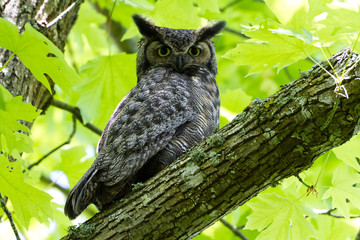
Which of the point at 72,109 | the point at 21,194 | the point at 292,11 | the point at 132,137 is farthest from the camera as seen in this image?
the point at 72,109

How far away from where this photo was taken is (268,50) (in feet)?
6.15

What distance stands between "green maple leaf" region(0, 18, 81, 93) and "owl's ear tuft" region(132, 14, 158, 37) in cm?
146

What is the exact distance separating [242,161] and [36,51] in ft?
3.24

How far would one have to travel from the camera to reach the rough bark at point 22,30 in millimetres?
2607

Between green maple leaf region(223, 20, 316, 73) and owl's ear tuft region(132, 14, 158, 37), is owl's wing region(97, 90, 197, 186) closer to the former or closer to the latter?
green maple leaf region(223, 20, 316, 73)

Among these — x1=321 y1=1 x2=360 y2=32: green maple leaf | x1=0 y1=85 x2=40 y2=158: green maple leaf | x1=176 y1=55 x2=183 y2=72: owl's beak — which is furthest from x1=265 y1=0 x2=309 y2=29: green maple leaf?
x1=176 y1=55 x2=183 y2=72: owl's beak

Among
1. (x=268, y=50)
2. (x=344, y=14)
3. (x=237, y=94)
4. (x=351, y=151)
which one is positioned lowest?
(x=351, y=151)

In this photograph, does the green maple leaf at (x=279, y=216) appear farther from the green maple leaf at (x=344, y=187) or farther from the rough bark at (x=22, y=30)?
the rough bark at (x=22, y=30)

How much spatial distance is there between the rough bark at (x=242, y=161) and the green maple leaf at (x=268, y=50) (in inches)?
4.8

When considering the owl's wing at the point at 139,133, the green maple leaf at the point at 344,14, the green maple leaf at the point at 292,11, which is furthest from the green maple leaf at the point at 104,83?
the green maple leaf at the point at 344,14

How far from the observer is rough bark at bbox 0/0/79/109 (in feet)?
8.55

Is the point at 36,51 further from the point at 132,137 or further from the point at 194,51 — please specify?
the point at 194,51

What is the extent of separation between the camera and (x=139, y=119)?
7.99 feet

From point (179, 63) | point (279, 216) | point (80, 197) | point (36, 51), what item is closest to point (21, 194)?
point (80, 197)
